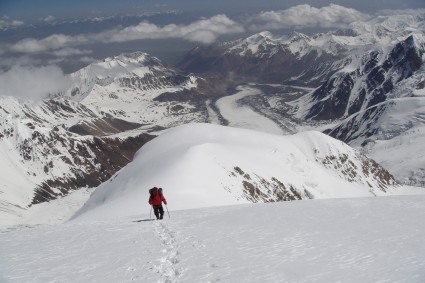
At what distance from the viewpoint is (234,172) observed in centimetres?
8919

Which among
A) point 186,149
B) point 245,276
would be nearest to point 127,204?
point 186,149

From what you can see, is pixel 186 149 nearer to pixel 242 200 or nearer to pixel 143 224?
pixel 242 200

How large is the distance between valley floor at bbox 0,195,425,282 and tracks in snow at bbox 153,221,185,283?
0.05m

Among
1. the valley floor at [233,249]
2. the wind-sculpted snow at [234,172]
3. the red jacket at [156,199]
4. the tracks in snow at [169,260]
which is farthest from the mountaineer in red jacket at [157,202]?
the wind-sculpted snow at [234,172]

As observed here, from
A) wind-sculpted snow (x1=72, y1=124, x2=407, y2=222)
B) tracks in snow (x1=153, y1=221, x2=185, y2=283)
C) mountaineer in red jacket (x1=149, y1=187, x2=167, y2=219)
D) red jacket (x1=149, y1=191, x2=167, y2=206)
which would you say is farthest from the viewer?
wind-sculpted snow (x1=72, y1=124, x2=407, y2=222)

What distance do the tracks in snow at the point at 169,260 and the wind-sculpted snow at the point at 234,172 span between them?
25446 mm

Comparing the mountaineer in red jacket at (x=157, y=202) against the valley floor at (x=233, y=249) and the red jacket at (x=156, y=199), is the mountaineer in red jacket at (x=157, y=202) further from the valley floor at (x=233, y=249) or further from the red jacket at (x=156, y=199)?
the valley floor at (x=233, y=249)

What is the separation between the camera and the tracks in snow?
2060 centimetres

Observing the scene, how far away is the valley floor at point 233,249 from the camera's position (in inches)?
811

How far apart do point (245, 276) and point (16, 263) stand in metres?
13.3

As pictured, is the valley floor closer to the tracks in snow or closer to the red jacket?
the tracks in snow

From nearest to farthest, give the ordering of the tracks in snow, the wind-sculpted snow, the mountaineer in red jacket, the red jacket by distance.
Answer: the tracks in snow < the mountaineer in red jacket < the red jacket < the wind-sculpted snow

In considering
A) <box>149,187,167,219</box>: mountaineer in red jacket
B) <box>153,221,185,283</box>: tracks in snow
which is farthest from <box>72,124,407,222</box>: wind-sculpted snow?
<box>153,221,185,283</box>: tracks in snow

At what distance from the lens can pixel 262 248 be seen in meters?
25.4
